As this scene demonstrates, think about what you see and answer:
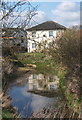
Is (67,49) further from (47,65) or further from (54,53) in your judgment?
(47,65)

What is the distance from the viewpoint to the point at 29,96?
9680 millimetres

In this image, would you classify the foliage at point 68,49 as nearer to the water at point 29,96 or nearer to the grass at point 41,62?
the water at point 29,96

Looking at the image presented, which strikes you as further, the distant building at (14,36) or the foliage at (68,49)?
the foliage at (68,49)

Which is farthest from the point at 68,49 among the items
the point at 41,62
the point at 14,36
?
the point at 14,36

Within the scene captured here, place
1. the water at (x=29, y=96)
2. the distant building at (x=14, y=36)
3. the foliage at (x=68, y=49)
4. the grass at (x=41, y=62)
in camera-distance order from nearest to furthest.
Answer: the distant building at (x=14, y=36) → the water at (x=29, y=96) → the foliage at (x=68, y=49) → the grass at (x=41, y=62)

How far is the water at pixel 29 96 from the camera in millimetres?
7750

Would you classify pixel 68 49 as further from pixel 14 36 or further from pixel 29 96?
pixel 14 36

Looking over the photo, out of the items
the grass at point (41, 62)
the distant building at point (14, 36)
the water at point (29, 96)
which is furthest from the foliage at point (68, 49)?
the distant building at point (14, 36)

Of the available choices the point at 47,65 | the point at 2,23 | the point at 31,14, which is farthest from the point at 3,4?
the point at 47,65

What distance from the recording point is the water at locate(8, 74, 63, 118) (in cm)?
775

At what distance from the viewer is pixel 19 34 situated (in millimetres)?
2895

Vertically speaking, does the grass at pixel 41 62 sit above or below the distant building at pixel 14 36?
below

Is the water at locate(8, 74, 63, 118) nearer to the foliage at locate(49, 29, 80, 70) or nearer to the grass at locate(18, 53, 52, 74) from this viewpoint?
the foliage at locate(49, 29, 80, 70)

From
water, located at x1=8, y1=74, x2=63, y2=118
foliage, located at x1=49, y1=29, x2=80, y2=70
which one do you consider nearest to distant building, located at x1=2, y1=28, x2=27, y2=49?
water, located at x1=8, y1=74, x2=63, y2=118
